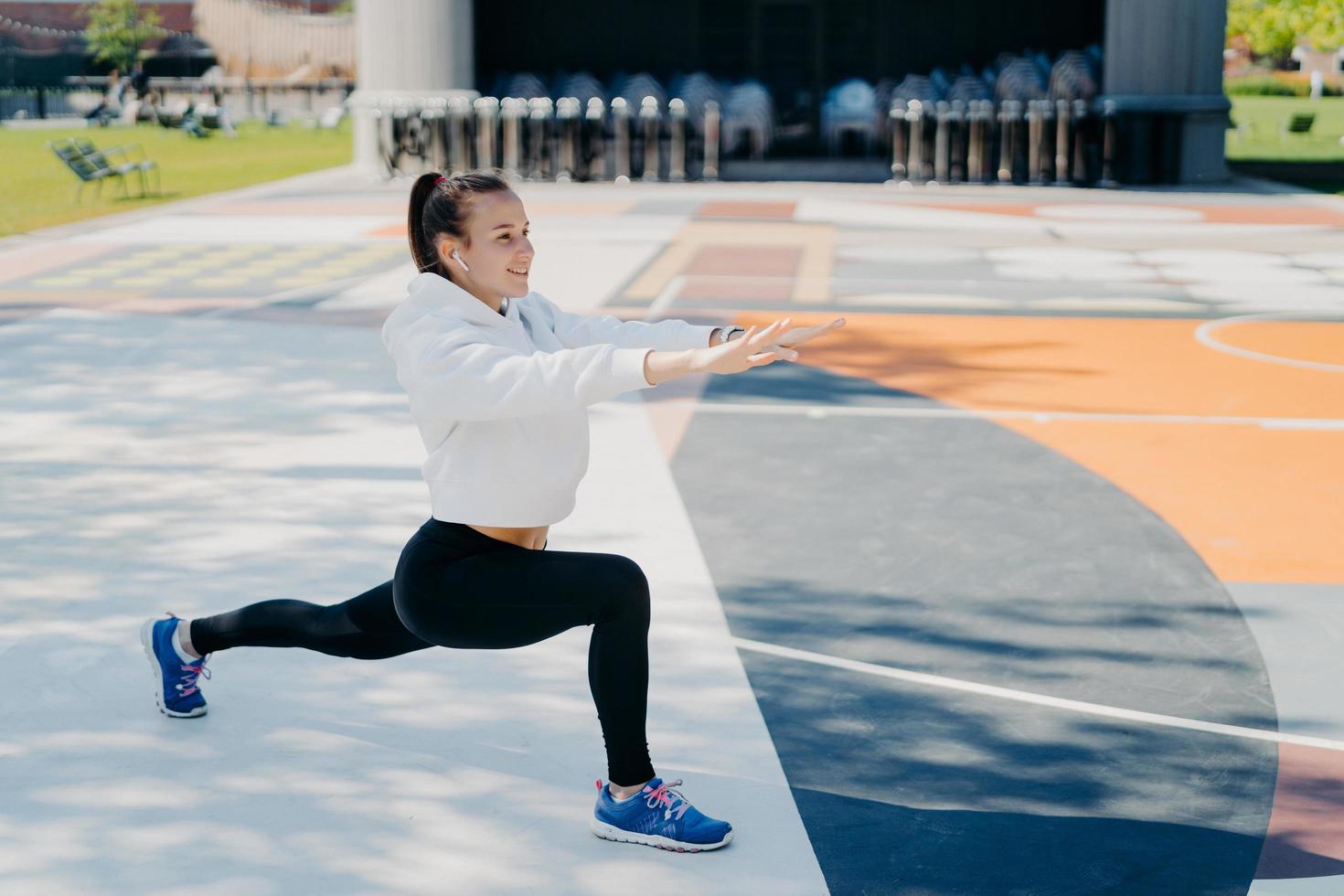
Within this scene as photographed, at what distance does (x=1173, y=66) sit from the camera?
80.8 feet

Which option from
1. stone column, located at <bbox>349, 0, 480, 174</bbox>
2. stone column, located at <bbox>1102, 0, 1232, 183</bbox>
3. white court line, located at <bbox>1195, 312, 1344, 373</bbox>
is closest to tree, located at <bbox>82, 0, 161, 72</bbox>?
stone column, located at <bbox>349, 0, 480, 174</bbox>

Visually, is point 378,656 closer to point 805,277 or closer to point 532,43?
point 805,277

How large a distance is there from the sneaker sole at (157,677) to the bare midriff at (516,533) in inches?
51.7

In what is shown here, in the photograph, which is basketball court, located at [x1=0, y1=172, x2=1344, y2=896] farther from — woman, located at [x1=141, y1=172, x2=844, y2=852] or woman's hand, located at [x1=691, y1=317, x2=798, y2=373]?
woman's hand, located at [x1=691, y1=317, x2=798, y2=373]

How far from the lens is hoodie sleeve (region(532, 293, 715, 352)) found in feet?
13.2

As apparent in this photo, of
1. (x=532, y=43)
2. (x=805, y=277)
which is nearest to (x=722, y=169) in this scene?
(x=532, y=43)

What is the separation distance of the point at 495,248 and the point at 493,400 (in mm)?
402

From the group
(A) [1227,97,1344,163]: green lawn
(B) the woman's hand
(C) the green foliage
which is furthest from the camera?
Result: (C) the green foliage

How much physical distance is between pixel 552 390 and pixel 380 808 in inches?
50.4

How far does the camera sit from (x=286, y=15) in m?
67.5

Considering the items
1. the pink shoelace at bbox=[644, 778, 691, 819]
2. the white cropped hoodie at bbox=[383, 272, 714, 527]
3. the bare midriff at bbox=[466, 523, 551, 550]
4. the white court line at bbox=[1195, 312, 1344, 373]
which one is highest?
the white cropped hoodie at bbox=[383, 272, 714, 527]

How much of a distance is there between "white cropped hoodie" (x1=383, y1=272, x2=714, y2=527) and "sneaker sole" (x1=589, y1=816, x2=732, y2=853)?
30.3 inches

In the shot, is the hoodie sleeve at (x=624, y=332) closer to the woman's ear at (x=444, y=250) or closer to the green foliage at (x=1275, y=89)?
the woman's ear at (x=444, y=250)

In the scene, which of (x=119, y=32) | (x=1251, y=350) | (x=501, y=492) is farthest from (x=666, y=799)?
(x=119, y=32)
